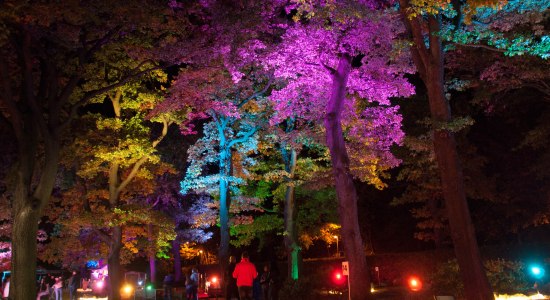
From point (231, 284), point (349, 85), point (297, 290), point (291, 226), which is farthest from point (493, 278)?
point (291, 226)

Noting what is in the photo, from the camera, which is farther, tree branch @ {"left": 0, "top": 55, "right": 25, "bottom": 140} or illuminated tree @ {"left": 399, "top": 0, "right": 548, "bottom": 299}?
Result: tree branch @ {"left": 0, "top": 55, "right": 25, "bottom": 140}

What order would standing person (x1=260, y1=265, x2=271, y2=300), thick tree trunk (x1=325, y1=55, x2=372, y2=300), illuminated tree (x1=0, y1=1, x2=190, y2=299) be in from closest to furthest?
illuminated tree (x1=0, y1=1, x2=190, y2=299)
thick tree trunk (x1=325, y1=55, x2=372, y2=300)
standing person (x1=260, y1=265, x2=271, y2=300)

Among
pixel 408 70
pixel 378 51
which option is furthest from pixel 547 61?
pixel 378 51

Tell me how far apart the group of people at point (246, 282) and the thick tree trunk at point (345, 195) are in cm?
270

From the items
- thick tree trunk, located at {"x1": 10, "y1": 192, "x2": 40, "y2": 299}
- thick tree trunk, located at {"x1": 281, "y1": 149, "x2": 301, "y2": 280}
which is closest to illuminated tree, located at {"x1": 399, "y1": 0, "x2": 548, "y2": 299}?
thick tree trunk, located at {"x1": 10, "y1": 192, "x2": 40, "y2": 299}

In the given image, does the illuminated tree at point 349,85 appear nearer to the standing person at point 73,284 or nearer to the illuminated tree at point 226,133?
the illuminated tree at point 226,133

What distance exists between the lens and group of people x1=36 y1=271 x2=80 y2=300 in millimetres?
21094

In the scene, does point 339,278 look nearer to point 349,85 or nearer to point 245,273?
point 349,85

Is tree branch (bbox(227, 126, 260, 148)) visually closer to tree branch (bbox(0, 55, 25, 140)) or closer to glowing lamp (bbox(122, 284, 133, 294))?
glowing lamp (bbox(122, 284, 133, 294))

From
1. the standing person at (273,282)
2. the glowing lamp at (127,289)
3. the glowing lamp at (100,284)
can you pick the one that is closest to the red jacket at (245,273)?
the standing person at (273,282)

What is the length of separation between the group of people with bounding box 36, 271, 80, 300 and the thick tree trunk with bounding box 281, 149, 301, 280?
11.1 m

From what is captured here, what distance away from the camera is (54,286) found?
21484 mm

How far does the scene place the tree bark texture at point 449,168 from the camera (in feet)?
33.4

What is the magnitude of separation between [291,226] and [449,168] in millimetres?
14098
